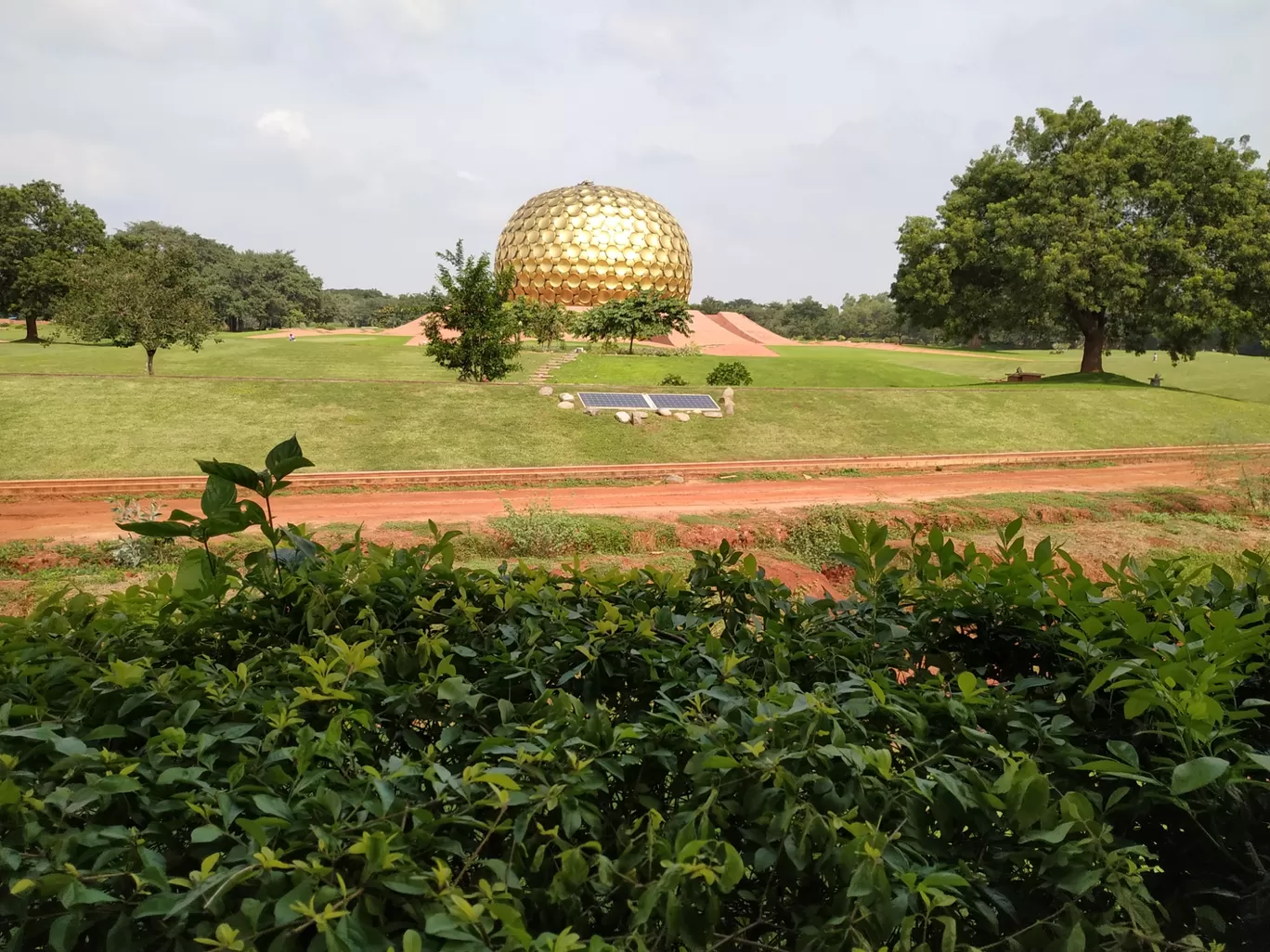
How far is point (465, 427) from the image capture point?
17.4 meters

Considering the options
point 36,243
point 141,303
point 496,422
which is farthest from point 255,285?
point 496,422

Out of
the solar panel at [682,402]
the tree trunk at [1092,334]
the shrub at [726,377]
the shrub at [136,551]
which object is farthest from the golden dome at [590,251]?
the shrub at [136,551]

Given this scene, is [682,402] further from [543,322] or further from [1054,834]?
[1054,834]

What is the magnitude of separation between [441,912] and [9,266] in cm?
5062

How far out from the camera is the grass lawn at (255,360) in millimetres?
27688

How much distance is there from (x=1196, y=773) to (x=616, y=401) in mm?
17770

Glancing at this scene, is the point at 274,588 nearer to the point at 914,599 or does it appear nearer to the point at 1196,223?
the point at 914,599

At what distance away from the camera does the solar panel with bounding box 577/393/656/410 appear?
18688 millimetres

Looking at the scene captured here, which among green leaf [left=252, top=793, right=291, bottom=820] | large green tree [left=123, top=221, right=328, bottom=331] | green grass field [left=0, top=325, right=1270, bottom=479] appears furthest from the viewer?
large green tree [left=123, top=221, right=328, bottom=331]

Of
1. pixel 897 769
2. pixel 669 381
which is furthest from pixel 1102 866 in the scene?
pixel 669 381

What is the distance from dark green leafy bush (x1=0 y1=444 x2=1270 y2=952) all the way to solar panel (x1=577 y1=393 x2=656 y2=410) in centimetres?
1643

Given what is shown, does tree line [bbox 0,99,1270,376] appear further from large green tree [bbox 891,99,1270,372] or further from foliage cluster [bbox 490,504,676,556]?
foliage cluster [bbox 490,504,676,556]

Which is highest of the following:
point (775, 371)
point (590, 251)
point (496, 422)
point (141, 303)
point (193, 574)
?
point (590, 251)

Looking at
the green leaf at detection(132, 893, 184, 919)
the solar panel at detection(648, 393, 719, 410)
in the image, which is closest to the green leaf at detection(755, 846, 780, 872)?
the green leaf at detection(132, 893, 184, 919)
